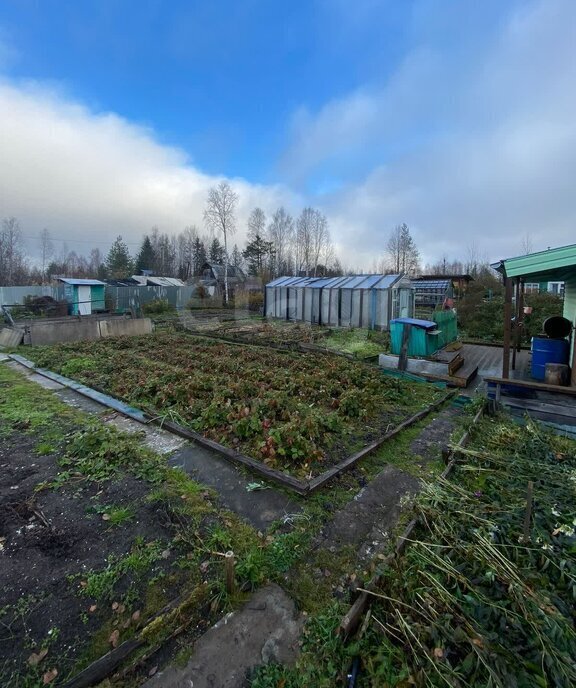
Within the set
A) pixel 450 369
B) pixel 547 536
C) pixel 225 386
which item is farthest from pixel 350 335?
pixel 547 536

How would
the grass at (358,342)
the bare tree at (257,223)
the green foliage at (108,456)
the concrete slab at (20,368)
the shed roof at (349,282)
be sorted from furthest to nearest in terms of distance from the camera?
1. the bare tree at (257,223)
2. the shed roof at (349,282)
3. the grass at (358,342)
4. the concrete slab at (20,368)
5. the green foliage at (108,456)

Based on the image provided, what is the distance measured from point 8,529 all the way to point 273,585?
2.46 meters

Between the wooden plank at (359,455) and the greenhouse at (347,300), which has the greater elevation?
the greenhouse at (347,300)

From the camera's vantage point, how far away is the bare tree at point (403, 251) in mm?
40938

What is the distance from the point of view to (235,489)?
3551mm

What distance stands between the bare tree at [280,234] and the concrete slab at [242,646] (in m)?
38.0

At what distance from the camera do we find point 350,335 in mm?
12148

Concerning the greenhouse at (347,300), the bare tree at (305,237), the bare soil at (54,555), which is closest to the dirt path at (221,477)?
the bare soil at (54,555)

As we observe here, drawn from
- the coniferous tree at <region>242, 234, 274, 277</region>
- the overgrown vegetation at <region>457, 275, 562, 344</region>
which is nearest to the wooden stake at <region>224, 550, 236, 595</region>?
the overgrown vegetation at <region>457, 275, 562, 344</region>

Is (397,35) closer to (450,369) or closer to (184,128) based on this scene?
(450,369)

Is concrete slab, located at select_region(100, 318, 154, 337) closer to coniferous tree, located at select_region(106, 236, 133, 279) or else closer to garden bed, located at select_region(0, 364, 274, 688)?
garden bed, located at select_region(0, 364, 274, 688)

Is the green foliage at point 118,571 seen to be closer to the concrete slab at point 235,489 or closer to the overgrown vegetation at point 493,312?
the concrete slab at point 235,489

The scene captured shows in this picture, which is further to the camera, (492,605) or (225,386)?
(225,386)

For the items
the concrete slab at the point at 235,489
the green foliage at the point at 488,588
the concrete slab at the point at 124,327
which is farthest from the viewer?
the concrete slab at the point at 124,327
